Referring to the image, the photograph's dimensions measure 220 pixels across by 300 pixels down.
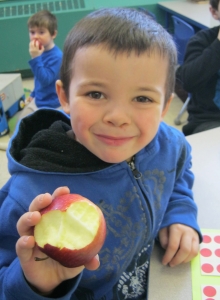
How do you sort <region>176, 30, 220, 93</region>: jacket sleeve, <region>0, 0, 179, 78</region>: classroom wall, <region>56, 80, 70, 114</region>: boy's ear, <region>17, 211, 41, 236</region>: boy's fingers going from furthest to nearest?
<region>0, 0, 179, 78</region>: classroom wall
<region>176, 30, 220, 93</region>: jacket sleeve
<region>56, 80, 70, 114</region>: boy's ear
<region>17, 211, 41, 236</region>: boy's fingers

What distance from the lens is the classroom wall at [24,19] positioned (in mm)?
3918

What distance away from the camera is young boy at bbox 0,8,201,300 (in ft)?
2.08

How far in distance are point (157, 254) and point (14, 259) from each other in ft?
1.13

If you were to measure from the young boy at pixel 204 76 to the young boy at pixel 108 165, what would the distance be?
0.84m

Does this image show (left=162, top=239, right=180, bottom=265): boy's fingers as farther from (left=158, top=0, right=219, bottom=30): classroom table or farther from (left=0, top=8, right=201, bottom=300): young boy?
(left=158, top=0, right=219, bottom=30): classroom table

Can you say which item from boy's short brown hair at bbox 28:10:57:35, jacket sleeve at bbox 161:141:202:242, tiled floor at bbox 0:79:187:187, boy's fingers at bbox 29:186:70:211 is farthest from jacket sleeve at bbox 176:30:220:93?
boy's short brown hair at bbox 28:10:57:35

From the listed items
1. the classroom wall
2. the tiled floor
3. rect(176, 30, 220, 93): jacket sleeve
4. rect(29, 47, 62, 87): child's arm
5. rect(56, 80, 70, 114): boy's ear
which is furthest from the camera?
the classroom wall

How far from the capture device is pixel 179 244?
0.75m

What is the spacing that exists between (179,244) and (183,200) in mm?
133

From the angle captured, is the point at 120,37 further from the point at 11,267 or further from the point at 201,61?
the point at 201,61

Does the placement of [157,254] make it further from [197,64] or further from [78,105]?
[197,64]

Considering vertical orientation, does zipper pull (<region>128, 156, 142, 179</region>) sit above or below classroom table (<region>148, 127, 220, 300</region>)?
above

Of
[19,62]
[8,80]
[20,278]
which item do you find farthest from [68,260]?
[19,62]

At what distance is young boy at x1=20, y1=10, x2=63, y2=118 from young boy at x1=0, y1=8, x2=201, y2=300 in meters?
1.74
